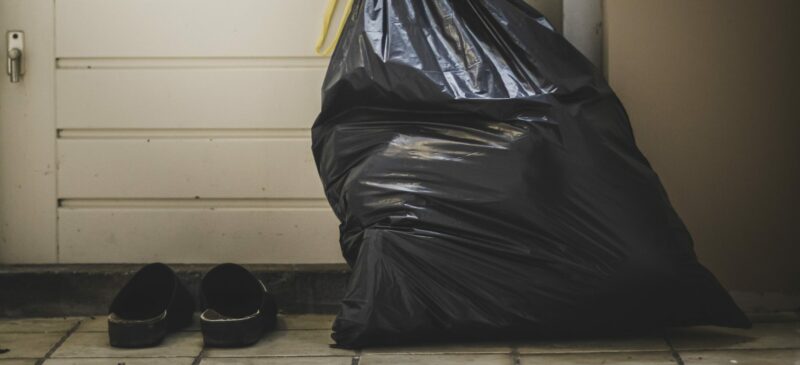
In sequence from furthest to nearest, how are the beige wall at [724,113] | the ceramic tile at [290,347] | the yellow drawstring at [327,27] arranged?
the yellow drawstring at [327,27], the beige wall at [724,113], the ceramic tile at [290,347]

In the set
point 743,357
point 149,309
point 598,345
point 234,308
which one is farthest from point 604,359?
point 149,309

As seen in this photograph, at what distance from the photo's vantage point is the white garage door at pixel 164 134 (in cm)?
398

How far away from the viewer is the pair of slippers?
137 inches

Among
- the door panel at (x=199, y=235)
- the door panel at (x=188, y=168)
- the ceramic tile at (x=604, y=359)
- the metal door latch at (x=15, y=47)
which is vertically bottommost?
the ceramic tile at (x=604, y=359)

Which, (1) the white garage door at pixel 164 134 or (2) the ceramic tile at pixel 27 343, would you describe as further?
(1) the white garage door at pixel 164 134

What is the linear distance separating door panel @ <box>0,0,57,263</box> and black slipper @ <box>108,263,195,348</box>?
54 cm

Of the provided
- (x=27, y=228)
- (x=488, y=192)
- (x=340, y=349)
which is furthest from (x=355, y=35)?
(x=27, y=228)

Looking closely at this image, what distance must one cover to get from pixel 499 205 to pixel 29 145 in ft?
5.82

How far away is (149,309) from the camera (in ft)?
12.3

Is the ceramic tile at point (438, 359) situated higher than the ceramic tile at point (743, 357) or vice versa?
the ceramic tile at point (743, 357)

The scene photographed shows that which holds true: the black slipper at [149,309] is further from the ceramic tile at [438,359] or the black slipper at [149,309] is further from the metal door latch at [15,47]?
the metal door latch at [15,47]

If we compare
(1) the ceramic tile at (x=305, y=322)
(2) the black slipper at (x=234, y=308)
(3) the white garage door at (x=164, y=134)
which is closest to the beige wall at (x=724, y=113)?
(3) the white garage door at (x=164, y=134)

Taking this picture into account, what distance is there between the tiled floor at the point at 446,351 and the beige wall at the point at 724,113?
11.8 inches

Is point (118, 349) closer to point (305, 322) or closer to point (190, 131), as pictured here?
point (305, 322)
